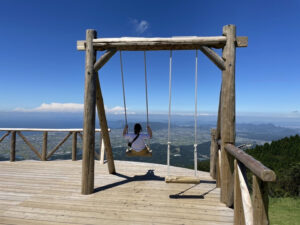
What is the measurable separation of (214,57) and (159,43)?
1.06 meters

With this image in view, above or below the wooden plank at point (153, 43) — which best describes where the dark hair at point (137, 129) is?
below

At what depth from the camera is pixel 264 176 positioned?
57.2 inches

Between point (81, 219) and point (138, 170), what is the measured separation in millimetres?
2602

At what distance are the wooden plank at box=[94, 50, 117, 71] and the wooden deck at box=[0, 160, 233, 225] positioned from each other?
248cm

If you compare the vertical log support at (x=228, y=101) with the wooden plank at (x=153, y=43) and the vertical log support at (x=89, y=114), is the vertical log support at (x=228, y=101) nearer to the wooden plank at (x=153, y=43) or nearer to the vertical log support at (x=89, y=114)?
the wooden plank at (x=153, y=43)

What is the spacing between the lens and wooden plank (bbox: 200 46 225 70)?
3164 mm

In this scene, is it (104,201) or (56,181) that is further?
(56,181)

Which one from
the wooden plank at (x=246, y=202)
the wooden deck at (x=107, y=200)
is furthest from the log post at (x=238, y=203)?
the wooden deck at (x=107, y=200)

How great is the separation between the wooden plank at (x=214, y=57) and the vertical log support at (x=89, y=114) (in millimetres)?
2148

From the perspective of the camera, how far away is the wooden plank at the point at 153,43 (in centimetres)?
324

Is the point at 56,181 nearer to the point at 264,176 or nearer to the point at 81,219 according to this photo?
the point at 81,219

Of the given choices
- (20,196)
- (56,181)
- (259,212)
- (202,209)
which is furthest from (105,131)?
(259,212)

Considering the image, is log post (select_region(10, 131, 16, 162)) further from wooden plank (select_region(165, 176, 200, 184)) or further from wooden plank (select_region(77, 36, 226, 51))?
wooden plank (select_region(165, 176, 200, 184))

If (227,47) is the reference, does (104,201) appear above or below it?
below
